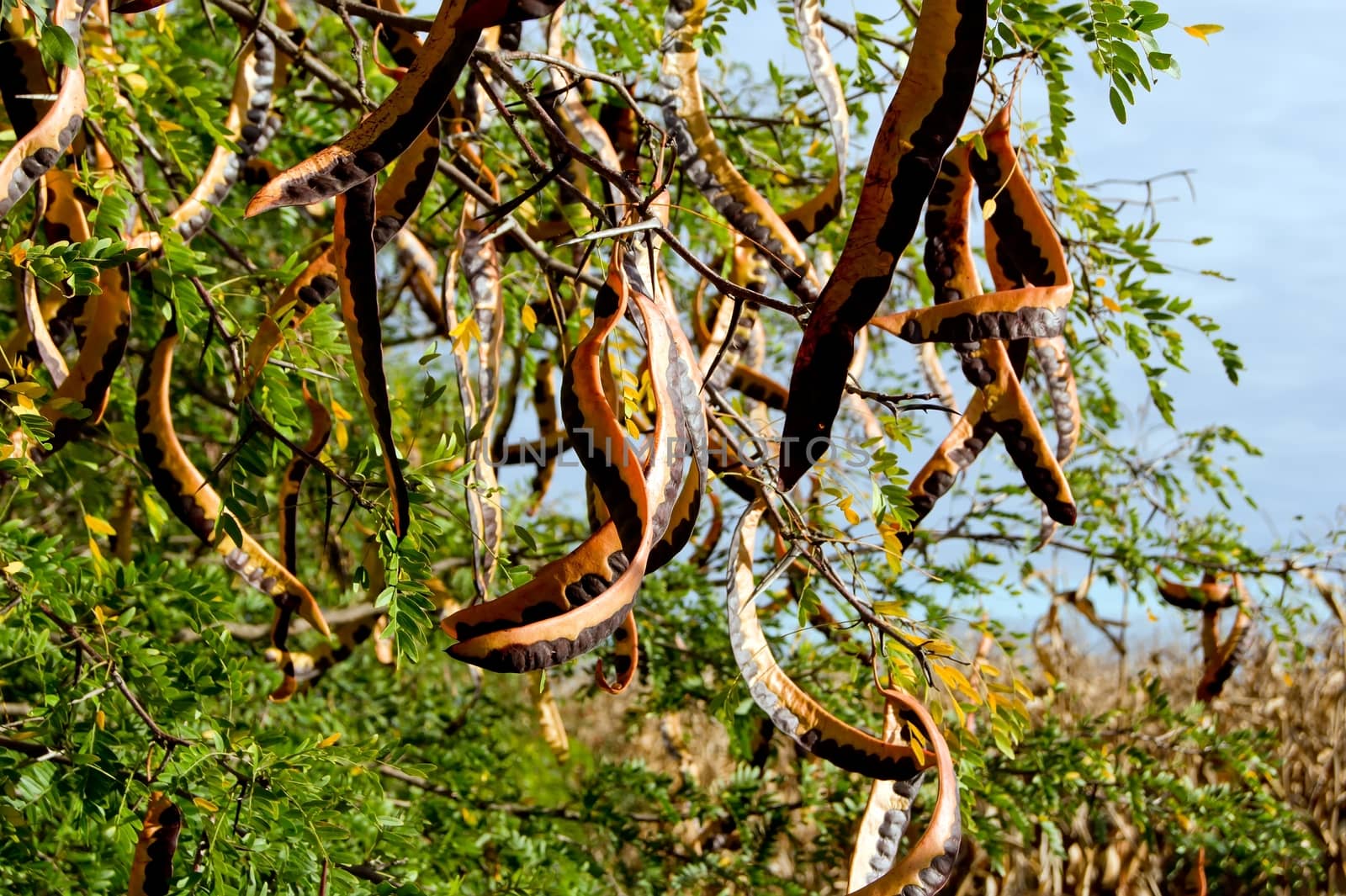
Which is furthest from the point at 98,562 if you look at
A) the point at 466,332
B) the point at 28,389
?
the point at 466,332

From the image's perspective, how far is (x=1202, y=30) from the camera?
148 centimetres

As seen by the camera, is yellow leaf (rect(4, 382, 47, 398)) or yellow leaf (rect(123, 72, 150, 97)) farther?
yellow leaf (rect(123, 72, 150, 97))

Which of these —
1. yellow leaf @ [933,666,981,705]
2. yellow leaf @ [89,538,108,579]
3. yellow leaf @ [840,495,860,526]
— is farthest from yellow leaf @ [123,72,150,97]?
yellow leaf @ [933,666,981,705]

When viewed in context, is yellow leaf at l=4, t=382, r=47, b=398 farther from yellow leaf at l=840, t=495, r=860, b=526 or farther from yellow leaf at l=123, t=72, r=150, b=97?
yellow leaf at l=840, t=495, r=860, b=526

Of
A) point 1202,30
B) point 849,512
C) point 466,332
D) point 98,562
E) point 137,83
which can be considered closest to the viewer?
point 1202,30

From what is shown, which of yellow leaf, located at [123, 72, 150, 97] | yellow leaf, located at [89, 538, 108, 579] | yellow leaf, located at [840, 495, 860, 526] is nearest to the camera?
yellow leaf, located at [840, 495, 860, 526]

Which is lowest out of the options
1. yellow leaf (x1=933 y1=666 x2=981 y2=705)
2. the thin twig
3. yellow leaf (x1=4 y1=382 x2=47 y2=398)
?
the thin twig

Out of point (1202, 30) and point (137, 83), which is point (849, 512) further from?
point (137, 83)

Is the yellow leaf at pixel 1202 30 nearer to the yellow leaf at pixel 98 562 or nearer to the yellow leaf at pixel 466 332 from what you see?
the yellow leaf at pixel 466 332

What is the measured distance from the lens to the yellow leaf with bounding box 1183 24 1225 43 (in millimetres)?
1470

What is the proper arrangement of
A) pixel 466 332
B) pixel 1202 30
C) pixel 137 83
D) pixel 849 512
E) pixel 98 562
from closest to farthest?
pixel 1202 30
pixel 466 332
pixel 849 512
pixel 137 83
pixel 98 562

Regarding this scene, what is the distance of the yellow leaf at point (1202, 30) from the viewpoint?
1.47m

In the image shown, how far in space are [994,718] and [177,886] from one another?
1.25m

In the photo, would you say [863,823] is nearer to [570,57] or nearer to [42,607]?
[42,607]
